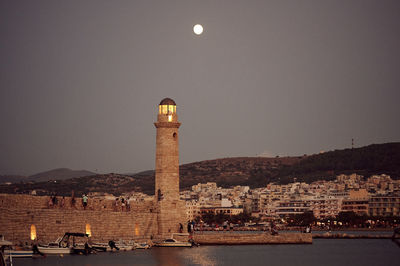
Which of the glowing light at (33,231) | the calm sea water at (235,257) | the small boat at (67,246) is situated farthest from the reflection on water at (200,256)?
the glowing light at (33,231)

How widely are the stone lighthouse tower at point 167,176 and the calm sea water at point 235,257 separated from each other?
161cm

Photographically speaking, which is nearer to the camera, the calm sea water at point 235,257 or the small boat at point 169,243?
the calm sea water at point 235,257

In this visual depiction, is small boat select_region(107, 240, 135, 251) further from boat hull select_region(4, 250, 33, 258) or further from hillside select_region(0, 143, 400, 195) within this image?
hillside select_region(0, 143, 400, 195)

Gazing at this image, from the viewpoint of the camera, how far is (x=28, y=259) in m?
29.8

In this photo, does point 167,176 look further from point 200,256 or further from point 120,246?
point 120,246

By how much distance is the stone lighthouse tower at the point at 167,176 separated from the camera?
131 ft

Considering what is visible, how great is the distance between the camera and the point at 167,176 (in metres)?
39.9

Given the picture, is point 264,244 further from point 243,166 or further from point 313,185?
point 243,166

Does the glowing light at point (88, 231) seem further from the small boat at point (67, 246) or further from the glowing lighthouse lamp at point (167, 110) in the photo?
the glowing lighthouse lamp at point (167, 110)

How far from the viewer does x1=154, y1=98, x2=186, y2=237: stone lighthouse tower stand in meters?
39.9

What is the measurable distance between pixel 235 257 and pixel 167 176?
526cm

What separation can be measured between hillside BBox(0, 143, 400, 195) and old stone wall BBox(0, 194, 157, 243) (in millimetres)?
91308

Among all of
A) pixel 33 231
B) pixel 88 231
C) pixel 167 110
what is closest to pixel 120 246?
pixel 88 231

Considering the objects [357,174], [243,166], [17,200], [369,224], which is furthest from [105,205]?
[243,166]
